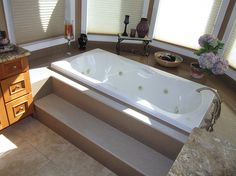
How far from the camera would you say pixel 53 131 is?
235 cm

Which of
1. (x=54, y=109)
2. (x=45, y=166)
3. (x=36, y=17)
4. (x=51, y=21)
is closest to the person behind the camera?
(x=45, y=166)

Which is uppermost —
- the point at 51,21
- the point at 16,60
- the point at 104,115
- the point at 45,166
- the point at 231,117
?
the point at 51,21

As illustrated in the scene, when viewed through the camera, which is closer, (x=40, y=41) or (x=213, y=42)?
(x=213, y=42)

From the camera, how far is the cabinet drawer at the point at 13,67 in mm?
1895

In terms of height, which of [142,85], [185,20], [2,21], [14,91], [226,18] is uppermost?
[226,18]

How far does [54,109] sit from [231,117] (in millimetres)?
1875

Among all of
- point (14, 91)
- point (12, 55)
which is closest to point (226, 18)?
point (12, 55)

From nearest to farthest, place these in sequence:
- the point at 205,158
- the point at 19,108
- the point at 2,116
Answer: the point at 205,158
the point at 2,116
the point at 19,108

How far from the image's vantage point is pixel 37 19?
104 inches

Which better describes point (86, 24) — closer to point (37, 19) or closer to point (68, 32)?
point (68, 32)

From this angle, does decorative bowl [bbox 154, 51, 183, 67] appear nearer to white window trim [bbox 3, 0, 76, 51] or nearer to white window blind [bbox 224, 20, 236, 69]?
white window blind [bbox 224, 20, 236, 69]

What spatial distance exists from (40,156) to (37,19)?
169 cm

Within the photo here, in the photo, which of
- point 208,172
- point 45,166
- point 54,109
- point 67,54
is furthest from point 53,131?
point 208,172

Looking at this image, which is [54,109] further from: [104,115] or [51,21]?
[51,21]
